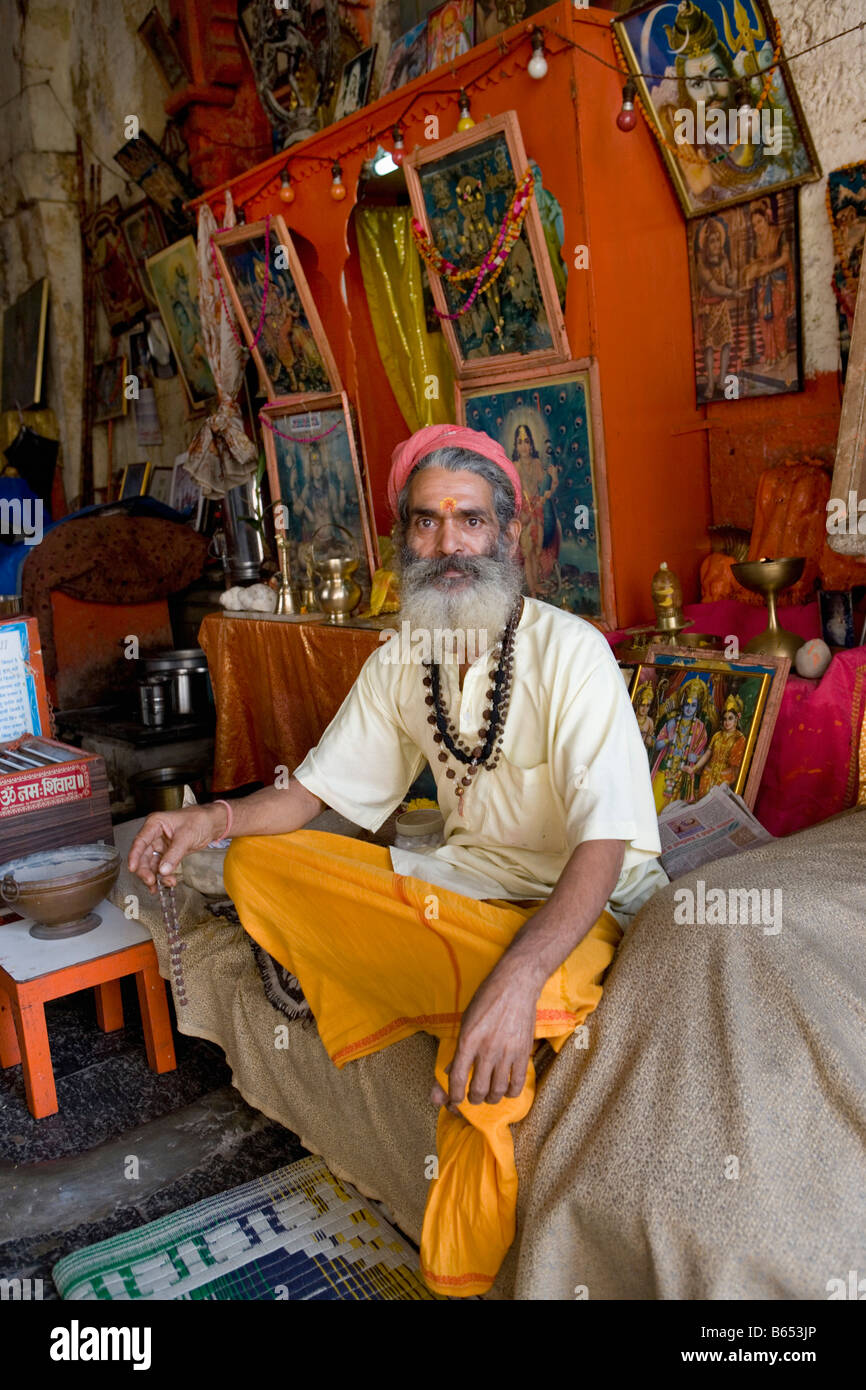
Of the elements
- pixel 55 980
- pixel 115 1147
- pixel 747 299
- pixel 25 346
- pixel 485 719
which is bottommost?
pixel 115 1147

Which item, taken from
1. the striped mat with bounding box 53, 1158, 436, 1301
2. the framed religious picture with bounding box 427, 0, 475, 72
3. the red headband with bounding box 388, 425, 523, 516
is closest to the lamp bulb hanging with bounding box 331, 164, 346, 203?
the framed religious picture with bounding box 427, 0, 475, 72

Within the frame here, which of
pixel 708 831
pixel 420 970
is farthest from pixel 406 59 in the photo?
pixel 420 970

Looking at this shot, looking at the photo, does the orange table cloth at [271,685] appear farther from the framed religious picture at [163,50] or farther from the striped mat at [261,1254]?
the framed religious picture at [163,50]

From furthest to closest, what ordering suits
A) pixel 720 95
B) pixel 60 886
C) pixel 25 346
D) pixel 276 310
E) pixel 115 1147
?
pixel 25 346 < pixel 276 310 < pixel 720 95 < pixel 60 886 < pixel 115 1147

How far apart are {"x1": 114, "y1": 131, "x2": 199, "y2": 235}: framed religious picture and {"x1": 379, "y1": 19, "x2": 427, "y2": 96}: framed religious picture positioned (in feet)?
7.81

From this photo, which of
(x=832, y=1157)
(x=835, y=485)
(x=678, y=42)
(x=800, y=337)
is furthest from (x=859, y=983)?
(x=678, y=42)

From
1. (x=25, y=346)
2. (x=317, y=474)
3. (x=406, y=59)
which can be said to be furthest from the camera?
(x=25, y=346)

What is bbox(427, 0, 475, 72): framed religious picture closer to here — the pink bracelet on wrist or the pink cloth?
the pink cloth

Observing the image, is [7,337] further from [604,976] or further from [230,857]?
[604,976]

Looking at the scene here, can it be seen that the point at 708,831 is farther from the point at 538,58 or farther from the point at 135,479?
the point at 135,479

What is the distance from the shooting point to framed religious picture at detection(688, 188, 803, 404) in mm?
3887

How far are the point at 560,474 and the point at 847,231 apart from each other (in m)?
1.31

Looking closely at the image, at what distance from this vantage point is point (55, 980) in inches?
109

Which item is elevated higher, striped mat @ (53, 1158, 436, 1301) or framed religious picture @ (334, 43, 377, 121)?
framed religious picture @ (334, 43, 377, 121)
